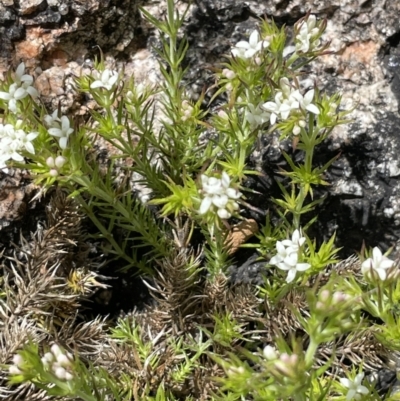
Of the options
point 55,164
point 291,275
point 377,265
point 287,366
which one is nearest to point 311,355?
point 287,366

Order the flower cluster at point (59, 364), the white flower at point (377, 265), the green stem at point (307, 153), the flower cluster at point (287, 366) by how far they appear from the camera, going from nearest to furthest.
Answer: the flower cluster at point (287, 366) < the flower cluster at point (59, 364) < the white flower at point (377, 265) < the green stem at point (307, 153)

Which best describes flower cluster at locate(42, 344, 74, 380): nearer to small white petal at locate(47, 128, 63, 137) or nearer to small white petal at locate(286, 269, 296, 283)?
small white petal at locate(47, 128, 63, 137)

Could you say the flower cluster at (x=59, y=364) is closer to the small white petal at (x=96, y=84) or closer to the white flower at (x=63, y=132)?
the white flower at (x=63, y=132)

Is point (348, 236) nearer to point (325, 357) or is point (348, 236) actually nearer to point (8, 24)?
point (325, 357)

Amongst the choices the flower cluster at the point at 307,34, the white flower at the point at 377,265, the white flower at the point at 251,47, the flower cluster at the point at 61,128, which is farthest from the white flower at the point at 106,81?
the white flower at the point at 377,265

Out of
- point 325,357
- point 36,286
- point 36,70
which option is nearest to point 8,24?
point 36,70

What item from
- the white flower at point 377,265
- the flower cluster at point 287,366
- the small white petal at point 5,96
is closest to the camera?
the flower cluster at point 287,366
